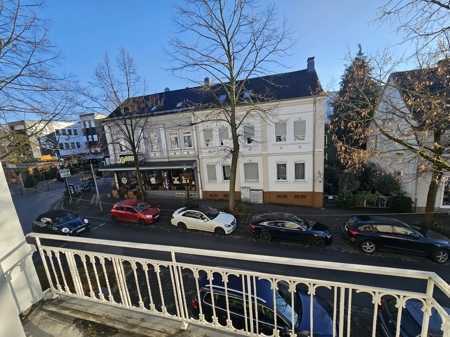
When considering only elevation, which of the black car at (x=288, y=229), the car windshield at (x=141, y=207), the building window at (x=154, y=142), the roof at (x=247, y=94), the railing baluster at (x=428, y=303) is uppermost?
the roof at (x=247, y=94)

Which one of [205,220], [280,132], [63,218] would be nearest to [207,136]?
[280,132]

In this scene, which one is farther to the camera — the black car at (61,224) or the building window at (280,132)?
the building window at (280,132)

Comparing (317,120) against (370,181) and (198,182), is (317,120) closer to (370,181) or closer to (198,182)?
(370,181)

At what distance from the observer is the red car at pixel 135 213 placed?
13209mm

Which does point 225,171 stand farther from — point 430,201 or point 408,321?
point 408,321

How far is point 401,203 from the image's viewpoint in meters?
13.4

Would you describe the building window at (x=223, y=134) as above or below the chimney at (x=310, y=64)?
below

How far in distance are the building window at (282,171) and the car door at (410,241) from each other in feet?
24.9

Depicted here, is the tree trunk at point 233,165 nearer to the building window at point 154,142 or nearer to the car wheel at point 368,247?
the car wheel at point 368,247

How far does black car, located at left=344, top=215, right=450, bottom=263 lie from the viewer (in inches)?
331

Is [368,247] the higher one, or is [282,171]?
[282,171]

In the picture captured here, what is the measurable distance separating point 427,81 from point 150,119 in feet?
56.2

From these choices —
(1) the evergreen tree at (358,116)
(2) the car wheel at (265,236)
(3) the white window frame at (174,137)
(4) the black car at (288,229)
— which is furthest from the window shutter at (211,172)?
(1) the evergreen tree at (358,116)

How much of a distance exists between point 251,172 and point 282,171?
2310 millimetres
